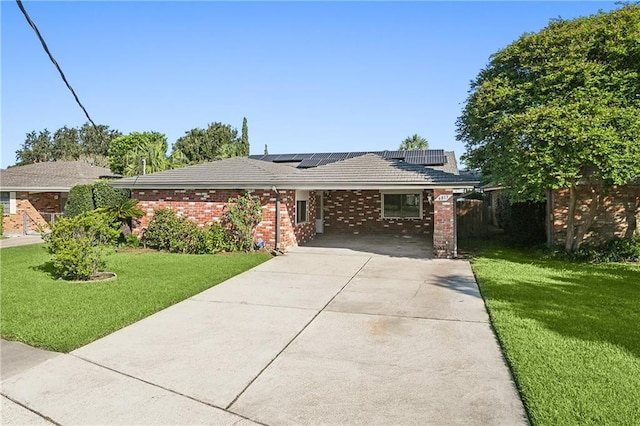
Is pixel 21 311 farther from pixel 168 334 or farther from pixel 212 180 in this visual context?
pixel 212 180

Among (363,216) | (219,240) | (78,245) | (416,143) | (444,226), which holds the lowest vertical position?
(219,240)

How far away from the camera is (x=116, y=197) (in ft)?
57.8

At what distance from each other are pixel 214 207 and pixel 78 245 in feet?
18.3

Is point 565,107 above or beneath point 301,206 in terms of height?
above

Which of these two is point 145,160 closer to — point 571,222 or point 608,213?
point 571,222

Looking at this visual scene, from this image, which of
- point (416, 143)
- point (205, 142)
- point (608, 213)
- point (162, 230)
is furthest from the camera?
point (205, 142)

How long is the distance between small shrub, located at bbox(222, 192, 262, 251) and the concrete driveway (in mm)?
5747

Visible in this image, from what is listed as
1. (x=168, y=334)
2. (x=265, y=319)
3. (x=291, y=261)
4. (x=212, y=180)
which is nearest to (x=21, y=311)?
(x=168, y=334)

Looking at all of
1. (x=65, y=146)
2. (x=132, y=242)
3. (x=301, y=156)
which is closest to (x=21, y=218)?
(x=132, y=242)

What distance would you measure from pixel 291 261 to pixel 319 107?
10.3 m

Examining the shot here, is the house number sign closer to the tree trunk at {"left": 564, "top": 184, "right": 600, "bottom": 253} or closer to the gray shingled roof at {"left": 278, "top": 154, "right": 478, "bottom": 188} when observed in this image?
the gray shingled roof at {"left": 278, "top": 154, "right": 478, "bottom": 188}

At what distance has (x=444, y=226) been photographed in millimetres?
12211

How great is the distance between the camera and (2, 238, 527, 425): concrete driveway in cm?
349

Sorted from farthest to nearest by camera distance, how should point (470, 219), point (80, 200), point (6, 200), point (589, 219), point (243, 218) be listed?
1. point (6, 200)
2. point (470, 219)
3. point (80, 200)
4. point (243, 218)
5. point (589, 219)
